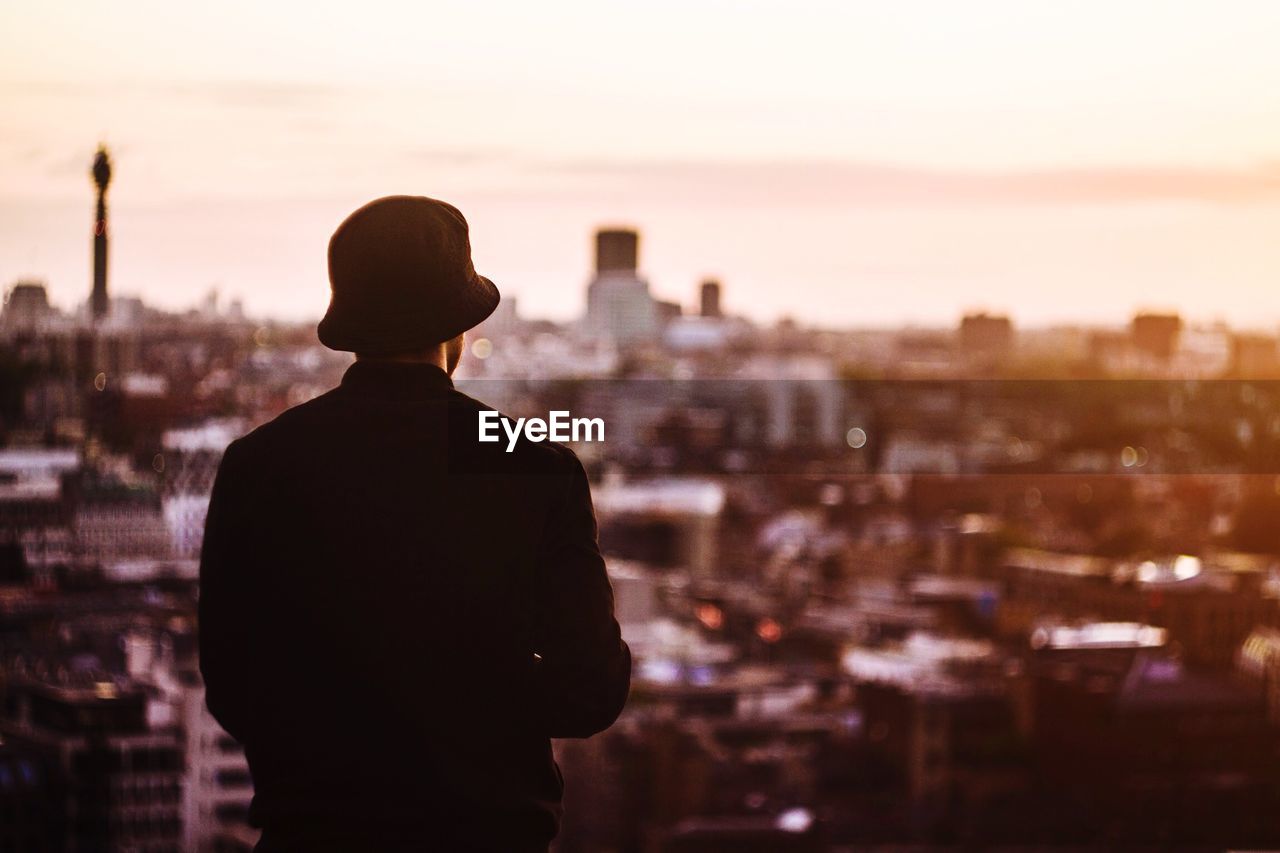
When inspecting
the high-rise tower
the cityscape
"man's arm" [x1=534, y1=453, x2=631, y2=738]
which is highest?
the high-rise tower

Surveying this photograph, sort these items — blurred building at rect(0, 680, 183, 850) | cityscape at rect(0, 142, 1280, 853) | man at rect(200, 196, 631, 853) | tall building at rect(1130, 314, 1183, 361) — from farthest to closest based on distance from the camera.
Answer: tall building at rect(1130, 314, 1183, 361)
cityscape at rect(0, 142, 1280, 853)
blurred building at rect(0, 680, 183, 850)
man at rect(200, 196, 631, 853)

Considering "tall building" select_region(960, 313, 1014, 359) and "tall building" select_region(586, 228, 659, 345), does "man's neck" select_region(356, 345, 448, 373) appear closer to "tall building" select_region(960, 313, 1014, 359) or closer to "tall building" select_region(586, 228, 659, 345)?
"tall building" select_region(586, 228, 659, 345)

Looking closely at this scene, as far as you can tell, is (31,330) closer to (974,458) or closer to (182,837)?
(182,837)

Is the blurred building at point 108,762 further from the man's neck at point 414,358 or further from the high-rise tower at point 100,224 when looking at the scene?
the man's neck at point 414,358

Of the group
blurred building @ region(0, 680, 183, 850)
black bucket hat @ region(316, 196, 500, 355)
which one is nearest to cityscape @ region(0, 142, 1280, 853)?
blurred building @ region(0, 680, 183, 850)

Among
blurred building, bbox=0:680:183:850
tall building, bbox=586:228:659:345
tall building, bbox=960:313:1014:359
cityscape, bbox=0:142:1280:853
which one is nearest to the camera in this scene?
blurred building, bbox=0:680:183:850

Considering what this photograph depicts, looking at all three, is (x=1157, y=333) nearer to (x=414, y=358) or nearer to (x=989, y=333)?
(x=989, y=333)

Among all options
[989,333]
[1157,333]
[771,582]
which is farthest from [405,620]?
[771,582]
